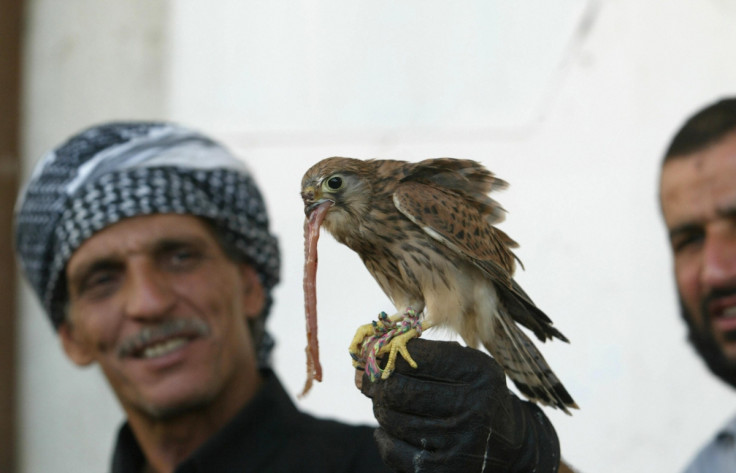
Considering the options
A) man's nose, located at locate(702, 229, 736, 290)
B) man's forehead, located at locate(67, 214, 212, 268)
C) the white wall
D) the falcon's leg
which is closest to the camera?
the falcon's leg

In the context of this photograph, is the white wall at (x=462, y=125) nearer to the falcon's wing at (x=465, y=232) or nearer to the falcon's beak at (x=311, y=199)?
the falcon's wing at (x=465, y=232)

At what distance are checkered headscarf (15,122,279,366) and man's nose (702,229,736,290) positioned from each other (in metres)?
1.55

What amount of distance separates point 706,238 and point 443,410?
5.17ft

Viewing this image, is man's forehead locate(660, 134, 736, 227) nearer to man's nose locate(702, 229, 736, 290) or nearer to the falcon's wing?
man's nose locate(702, 229, 736, 290)

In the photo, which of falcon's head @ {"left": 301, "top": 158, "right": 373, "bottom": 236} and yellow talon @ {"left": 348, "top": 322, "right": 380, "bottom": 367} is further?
falcon's head @ {"left": 301, "top": 158, "right": 373, "bottom": 236}

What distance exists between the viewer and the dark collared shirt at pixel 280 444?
2329 mm

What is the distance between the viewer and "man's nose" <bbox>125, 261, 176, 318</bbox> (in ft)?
8.16

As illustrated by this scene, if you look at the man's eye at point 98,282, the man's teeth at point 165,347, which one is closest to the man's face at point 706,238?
the man's teeth at point 165,347

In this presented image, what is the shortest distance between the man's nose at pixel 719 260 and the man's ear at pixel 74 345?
220cm

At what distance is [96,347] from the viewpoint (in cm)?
262

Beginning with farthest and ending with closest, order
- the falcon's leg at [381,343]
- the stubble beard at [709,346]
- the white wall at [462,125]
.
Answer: the white wall at [462,125], the stubble beard at [709,346], the falcon's leg at [381,343]

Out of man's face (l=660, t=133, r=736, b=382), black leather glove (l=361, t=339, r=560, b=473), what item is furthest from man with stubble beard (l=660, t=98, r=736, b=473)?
black leather glove (l=361, t=339, r=560, b=473)

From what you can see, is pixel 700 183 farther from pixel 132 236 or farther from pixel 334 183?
pixel 132 236

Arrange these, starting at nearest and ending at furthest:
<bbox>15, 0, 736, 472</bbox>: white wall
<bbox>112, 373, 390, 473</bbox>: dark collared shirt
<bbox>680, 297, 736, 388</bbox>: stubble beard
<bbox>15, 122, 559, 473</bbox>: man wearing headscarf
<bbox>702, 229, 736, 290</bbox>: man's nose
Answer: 1. <bbox>112, 373, 390, 473</bbox>: dark collared shirt
2. <bbox>15, 122, 559, 473</bbox>: man wearing headscarf
3. <bbox>702, 229, 736, 290</bbox>: man's nose
4. <bbox>680, 297, 736, 388</bbox>: stubble beard
5. <bbox>15, 0, 736, 472</bbox>: white wall
